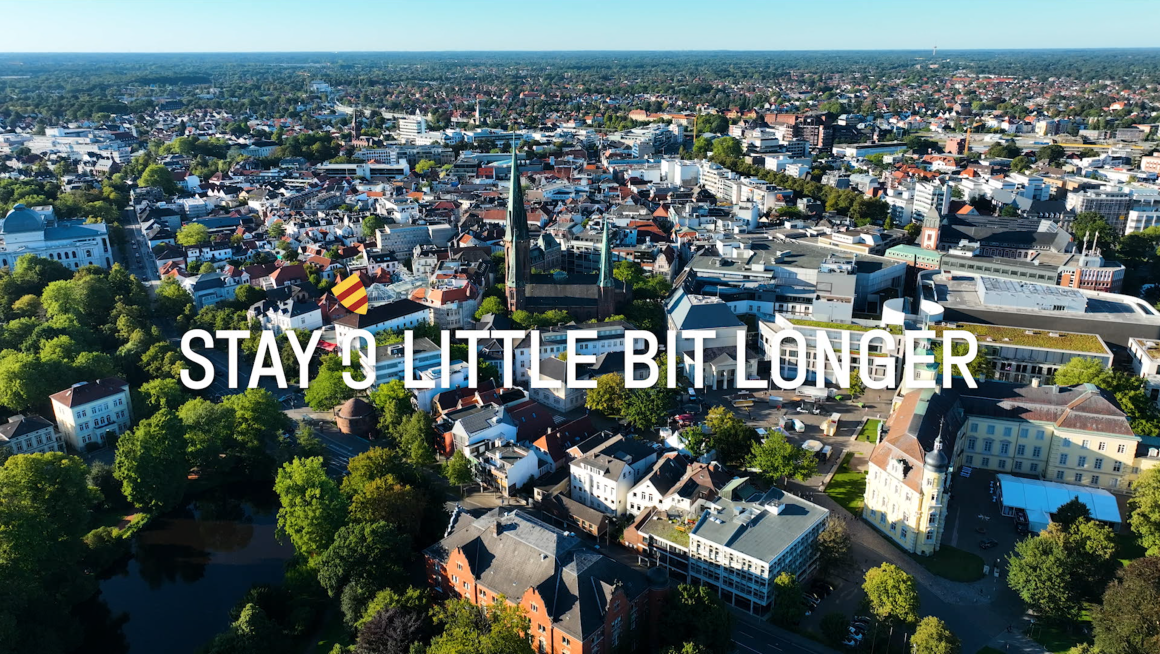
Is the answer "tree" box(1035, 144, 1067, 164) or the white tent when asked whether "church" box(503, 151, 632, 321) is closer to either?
the white tent

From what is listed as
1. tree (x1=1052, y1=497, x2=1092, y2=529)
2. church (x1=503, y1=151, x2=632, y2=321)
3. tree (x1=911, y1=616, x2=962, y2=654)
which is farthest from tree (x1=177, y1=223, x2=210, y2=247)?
tree (x1=1052, y1=497, x2=1092, y2=529)

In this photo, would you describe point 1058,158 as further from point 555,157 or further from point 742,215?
point 555,157

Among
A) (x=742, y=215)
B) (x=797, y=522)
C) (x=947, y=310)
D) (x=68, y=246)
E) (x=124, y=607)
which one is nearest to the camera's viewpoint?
(x=797, y=522)

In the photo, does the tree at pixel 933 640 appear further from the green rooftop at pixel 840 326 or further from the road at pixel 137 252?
the road at pixel 137 252

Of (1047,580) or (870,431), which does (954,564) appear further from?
(870,431)

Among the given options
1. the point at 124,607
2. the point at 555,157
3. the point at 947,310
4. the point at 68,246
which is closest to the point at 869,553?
the point at 947,310

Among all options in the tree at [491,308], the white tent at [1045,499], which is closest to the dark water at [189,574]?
the tree at [491,308]

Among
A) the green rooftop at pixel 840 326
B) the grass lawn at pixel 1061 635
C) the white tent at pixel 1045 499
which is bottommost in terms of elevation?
the grass lawn at pixel 1061 635
